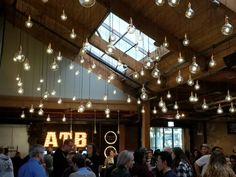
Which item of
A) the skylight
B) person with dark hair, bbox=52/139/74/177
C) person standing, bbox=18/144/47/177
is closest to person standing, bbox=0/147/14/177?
person standing, bbox=18/144/47/177

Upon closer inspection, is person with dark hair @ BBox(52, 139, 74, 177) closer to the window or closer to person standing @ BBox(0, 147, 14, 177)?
person standing @ BBox(0, 147, 14, 177)

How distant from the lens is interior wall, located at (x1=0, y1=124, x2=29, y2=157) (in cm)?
1698

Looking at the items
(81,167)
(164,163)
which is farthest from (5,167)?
(164,163)

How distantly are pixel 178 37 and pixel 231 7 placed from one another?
2731mm

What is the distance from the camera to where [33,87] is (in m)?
15.3

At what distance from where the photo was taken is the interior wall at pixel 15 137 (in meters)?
17.0

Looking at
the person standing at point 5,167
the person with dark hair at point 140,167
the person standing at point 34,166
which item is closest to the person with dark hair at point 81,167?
the person standing at point 34,166

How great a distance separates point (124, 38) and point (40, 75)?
15.5 feet

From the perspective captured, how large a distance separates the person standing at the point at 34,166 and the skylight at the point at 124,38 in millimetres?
7096

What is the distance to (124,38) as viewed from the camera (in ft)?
40.4

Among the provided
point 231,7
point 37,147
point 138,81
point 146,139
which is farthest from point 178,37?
point 37,147

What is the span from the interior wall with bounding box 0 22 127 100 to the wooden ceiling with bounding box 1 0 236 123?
402 millimetres

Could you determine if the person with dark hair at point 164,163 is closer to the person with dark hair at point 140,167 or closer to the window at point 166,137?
the person with dark hair at point 140,167

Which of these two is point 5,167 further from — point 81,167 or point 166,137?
point 166,137
